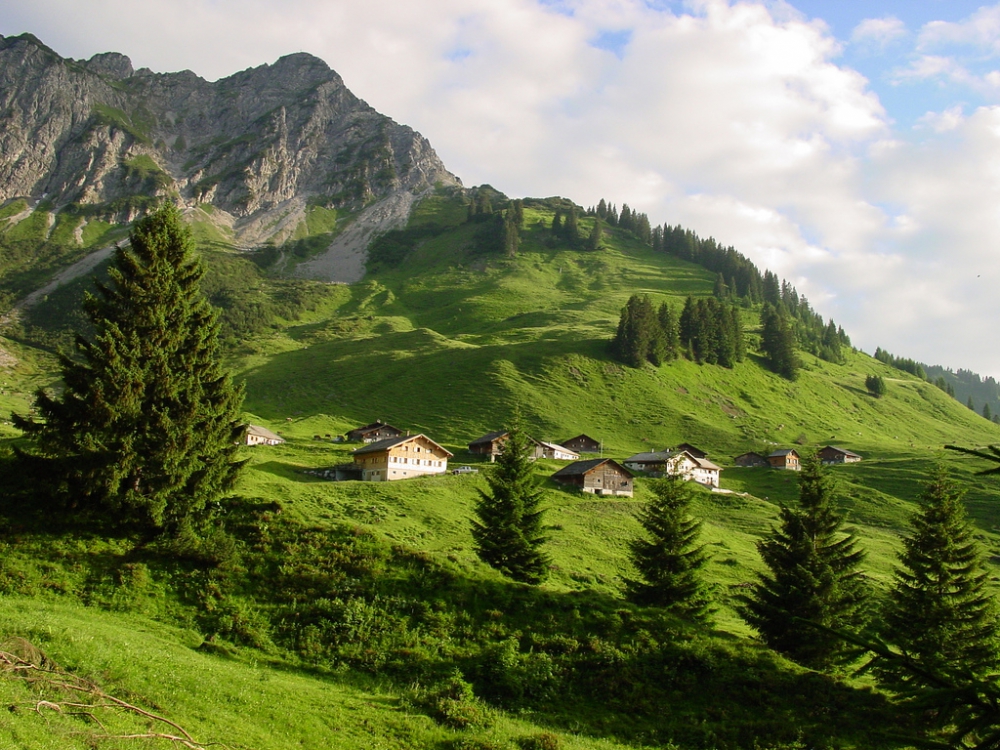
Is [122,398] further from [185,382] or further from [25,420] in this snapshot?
[25,420]

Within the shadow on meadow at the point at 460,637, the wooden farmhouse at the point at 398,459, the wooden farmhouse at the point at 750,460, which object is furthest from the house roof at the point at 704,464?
the shadow on meadow at the point at 460,637

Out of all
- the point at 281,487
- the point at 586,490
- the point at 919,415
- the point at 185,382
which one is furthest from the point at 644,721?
the point at 919,415

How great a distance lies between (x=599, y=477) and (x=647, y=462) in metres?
17.2

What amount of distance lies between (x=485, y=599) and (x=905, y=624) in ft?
66.3

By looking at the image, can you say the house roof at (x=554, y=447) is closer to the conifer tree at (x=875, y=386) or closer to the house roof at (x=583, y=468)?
the house roof at (x=583, y=468)

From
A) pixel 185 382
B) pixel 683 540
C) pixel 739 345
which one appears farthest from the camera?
pixel 739 345

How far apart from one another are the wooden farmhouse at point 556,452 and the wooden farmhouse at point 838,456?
46130mm

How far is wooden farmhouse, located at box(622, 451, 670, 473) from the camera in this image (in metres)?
94.1

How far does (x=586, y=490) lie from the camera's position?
8056 centimetres

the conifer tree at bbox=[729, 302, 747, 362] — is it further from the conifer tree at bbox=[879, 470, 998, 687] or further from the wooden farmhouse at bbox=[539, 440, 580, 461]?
the conifer tree at bbox=[879, 470, 998, 687]

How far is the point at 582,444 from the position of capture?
363ft

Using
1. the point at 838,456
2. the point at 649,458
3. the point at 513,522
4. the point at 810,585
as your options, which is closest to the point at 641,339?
the point at 838,456

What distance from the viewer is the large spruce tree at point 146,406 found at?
1065 inches

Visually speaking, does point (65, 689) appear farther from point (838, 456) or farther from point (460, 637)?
point (838, 456)
